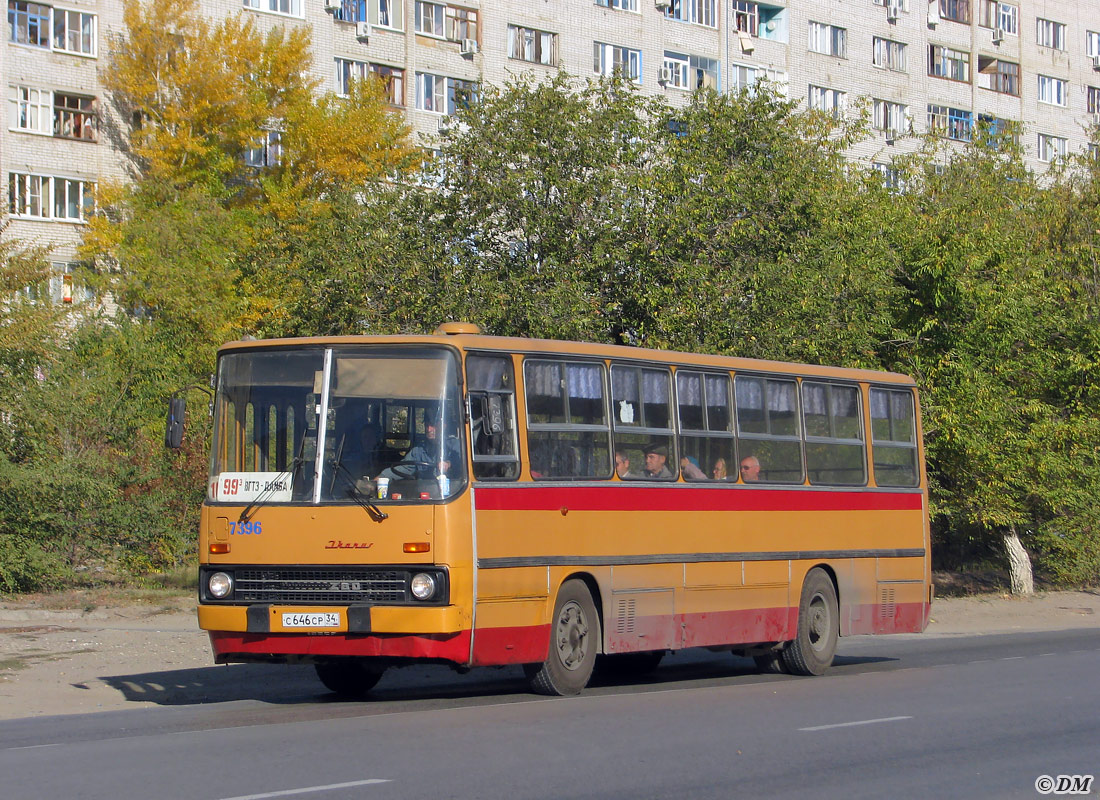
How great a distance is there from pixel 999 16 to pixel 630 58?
2404 centimetres

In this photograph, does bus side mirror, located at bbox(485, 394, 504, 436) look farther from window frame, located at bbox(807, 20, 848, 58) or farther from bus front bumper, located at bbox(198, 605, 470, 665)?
window frame, located at bbox(807, 20, 848, 58)

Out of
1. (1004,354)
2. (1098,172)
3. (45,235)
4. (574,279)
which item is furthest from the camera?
(45,235)

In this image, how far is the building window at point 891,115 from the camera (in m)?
66.8

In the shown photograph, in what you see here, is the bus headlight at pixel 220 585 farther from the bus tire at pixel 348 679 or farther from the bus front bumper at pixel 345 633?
the bus tire at pixel 348 679

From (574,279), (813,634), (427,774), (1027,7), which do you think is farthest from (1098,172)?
(1027,7)

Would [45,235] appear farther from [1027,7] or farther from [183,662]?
[1027,7]

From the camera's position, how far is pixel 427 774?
8.70 metres

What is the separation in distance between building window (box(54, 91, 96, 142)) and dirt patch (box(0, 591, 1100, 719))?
26.4 m

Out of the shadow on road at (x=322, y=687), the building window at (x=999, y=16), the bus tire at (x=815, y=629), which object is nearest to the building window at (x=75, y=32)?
the shadow on road at (x=322, y=687)

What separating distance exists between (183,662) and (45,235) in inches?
1236

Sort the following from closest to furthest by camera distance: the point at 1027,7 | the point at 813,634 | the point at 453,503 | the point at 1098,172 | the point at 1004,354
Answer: the point at 453,503
the point at 813,634
the point at 1004,354
the point at 1098,172
the point at 1027,7

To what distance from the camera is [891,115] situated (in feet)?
221

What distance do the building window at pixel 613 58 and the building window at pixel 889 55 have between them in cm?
1397

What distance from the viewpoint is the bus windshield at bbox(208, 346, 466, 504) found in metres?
12.1
